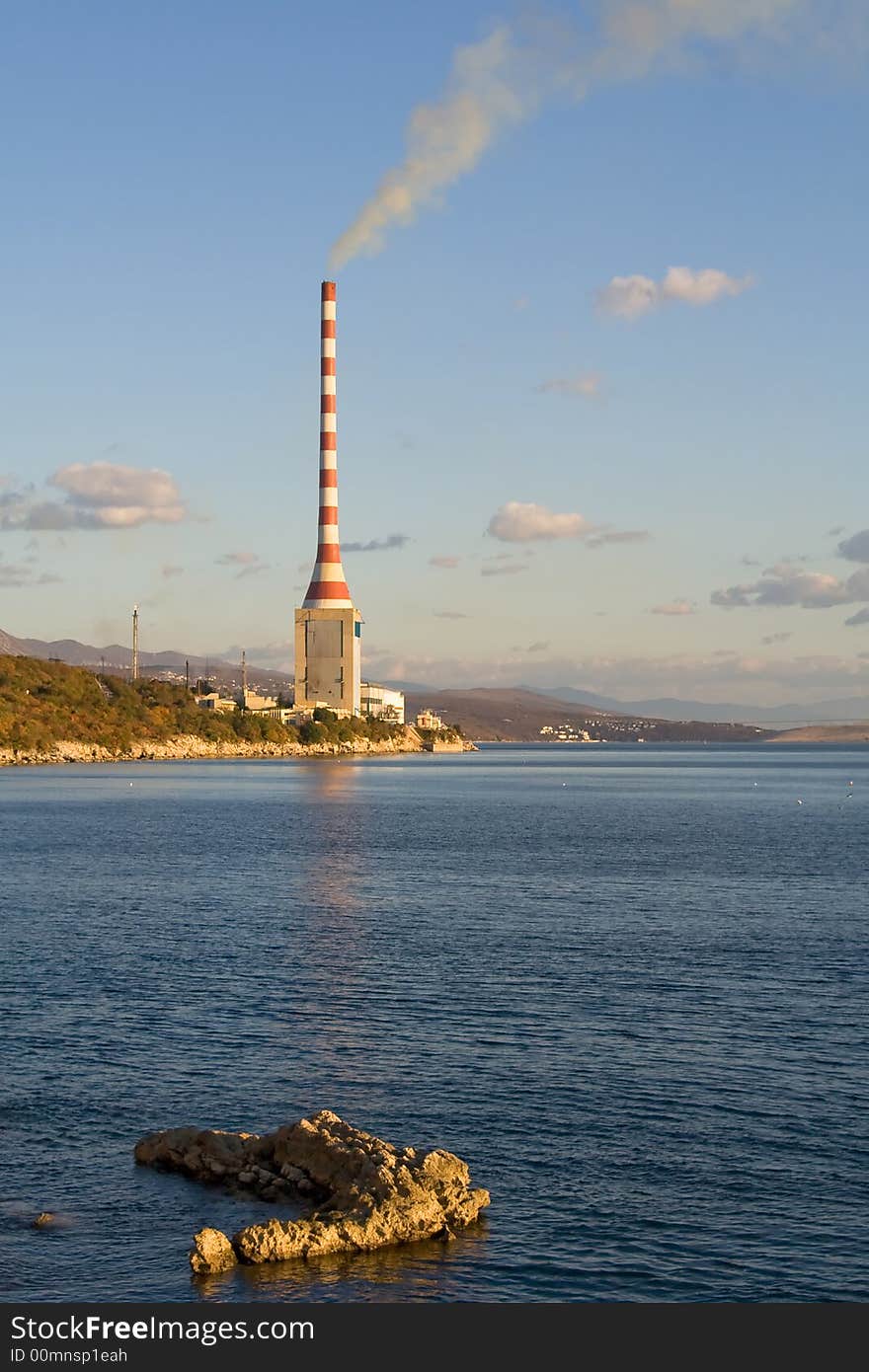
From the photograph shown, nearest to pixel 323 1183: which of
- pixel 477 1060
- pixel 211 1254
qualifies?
pixel 211 1254

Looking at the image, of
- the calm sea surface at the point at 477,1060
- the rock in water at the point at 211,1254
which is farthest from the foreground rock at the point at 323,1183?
the calm sea surface at the point at 477,1060

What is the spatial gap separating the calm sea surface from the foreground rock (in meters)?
0.35

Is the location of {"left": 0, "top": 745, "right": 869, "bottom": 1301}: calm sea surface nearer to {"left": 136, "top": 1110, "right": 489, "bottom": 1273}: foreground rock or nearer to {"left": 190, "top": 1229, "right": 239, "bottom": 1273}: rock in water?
{"left": 190, "top": 1229, "right": 239, "bottom": 1273}: rock in water

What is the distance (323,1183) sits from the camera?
23078 mm

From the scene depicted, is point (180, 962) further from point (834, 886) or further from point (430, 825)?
point (430, 825)

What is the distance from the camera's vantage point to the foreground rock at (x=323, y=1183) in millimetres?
20922

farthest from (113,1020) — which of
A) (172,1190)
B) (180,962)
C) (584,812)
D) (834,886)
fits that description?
(584,812)

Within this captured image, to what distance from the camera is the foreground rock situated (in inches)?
824

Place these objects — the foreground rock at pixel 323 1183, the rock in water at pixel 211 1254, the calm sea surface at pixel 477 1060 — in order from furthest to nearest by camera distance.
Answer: the calm sea surface at pixel 477 1060 → the foreground rock at pixel 323 1183 → the rock in water at pixel 211 1254

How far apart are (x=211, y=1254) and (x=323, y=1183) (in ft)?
9.61

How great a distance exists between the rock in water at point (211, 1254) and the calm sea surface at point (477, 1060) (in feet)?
0.77

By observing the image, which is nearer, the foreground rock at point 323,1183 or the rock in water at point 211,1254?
the rock in water at point 211,1254

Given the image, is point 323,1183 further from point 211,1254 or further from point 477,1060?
point 477,1060

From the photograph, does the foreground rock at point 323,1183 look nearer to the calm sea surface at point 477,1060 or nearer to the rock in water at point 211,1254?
the rock in water at point 211,1254
